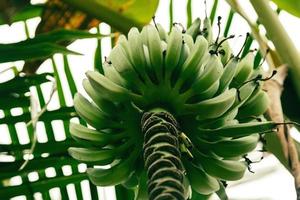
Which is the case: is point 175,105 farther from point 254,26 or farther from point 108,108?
point 254,26

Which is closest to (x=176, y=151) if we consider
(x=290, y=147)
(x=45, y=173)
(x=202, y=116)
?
(x=202, y=116)

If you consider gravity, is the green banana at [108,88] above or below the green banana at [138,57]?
below

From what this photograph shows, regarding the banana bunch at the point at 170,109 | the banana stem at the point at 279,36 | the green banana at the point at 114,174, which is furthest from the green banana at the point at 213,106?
the banana stem at the point at 279,36

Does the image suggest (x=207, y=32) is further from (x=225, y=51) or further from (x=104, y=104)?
(x=104, y=104)

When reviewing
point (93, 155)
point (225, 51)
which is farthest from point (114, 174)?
point (225, 51)

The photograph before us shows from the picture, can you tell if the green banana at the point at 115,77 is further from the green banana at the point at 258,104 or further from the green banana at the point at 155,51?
the green banana at the point at 258,104

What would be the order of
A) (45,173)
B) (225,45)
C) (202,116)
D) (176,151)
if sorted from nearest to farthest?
(176,151) < (202,116) < (225,45) < (45,173)

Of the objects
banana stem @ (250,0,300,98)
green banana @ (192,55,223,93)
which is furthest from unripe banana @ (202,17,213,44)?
banana stem @ (250,0,300,98)
